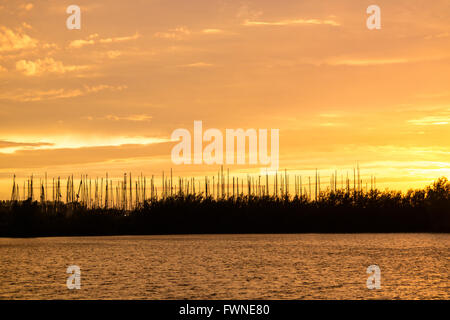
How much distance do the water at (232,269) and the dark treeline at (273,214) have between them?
6279 mm

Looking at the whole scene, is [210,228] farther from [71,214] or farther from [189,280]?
[189,280]

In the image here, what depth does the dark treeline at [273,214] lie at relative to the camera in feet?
299

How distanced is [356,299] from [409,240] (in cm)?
5095

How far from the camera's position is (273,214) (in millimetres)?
92500

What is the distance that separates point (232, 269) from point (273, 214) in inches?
1664

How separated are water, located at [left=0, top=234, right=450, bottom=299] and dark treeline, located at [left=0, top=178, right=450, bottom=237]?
6.28 metres

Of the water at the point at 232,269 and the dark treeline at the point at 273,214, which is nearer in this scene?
the water at the point at 232,269

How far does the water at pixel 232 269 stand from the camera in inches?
1463

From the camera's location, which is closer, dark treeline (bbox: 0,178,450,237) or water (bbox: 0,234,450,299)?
water (bbox: 0,234,450,299)

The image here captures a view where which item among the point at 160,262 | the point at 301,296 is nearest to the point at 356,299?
the point at 301,296

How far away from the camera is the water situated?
37.2 metres

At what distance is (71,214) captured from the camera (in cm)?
9688

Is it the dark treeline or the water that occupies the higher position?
the dark treeline

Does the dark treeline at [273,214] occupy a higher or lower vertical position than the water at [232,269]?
higher
